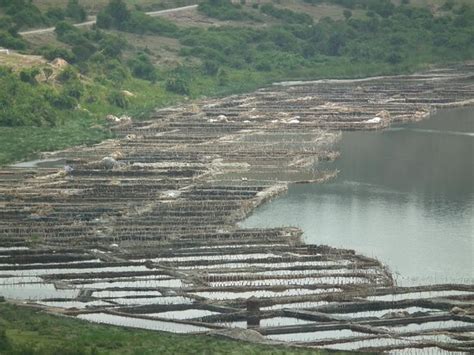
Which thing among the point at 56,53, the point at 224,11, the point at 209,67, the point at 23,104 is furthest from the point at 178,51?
the point at 23,104

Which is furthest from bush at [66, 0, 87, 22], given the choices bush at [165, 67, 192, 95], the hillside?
bush at [165, 67, 192, 95]

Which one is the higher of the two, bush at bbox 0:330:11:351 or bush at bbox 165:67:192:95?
bush at bbox 0:330:11:351

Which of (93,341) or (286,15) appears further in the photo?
(286,15)

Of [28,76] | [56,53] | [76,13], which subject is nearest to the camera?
[28,76]

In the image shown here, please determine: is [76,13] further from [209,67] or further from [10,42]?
[10,42]

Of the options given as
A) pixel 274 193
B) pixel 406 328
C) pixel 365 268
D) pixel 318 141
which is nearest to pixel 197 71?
pixel 318 141

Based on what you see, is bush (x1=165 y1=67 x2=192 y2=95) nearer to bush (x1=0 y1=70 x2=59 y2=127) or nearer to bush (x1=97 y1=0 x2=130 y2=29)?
bush (x1=0 y1=70 x2=59 y2=127)
